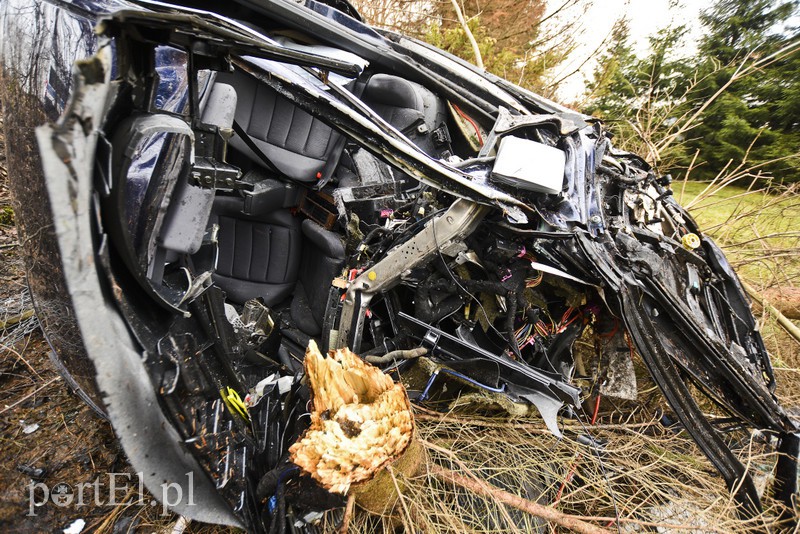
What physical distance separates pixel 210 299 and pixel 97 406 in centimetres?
54

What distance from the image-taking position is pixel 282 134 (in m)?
2.25

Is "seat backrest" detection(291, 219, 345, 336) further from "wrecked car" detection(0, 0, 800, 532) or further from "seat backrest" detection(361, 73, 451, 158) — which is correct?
"seat backrest" detection(361, 73, 451, 158)

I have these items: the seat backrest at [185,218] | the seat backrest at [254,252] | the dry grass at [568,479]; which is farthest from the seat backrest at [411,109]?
the dry grass at [568,479]

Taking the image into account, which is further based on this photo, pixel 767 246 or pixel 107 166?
pixel 767 246

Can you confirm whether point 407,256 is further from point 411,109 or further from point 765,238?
point 765,238

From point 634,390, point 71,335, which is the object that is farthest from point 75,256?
point 634,390

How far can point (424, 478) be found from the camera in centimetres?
157

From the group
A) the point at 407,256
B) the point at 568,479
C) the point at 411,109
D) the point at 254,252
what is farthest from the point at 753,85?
the point at 254,252

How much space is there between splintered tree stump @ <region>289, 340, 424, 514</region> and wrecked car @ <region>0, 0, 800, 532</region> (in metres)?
0.19

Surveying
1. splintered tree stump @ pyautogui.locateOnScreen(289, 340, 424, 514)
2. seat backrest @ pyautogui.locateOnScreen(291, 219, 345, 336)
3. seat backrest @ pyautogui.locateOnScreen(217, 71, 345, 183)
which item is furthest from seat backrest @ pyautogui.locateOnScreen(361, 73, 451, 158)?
splintered tree stump @ pyautogui.locateOnScreen(289, 340, 424, 514)

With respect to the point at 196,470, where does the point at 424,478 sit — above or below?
below

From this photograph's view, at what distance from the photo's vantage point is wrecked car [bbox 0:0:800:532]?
926mm

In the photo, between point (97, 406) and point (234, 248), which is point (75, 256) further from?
point (234, 248)

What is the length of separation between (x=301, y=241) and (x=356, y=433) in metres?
1.60
